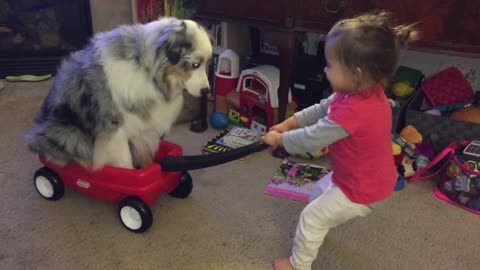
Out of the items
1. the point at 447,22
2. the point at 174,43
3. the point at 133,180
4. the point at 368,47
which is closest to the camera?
the point at 368,47

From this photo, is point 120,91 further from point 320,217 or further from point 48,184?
point 320,217

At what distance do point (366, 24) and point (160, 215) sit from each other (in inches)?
38.0

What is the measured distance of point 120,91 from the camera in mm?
1317

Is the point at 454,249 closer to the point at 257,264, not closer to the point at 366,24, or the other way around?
the point at 257,264

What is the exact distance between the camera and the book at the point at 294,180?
1.64m

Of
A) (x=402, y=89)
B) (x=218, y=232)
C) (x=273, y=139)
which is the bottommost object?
(x=218, y=232)

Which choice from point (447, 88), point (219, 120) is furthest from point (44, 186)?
point (447, 88)

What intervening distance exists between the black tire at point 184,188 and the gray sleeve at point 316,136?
0.57m

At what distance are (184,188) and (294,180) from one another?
0.47 metres

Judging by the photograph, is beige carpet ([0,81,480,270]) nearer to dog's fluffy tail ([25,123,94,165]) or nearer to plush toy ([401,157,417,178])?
plush toy ([401,157,417,178])

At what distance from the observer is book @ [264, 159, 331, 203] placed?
164cm

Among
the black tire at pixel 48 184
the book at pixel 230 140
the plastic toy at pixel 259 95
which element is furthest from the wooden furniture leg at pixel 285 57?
the black tire at pixel 48 184

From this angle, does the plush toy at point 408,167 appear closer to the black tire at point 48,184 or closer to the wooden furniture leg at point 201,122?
the wooden furniture leg at point 201,122

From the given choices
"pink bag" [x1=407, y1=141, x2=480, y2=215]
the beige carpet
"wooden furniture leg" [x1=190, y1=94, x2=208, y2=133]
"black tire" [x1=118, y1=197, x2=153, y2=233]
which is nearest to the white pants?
the beige carpet
